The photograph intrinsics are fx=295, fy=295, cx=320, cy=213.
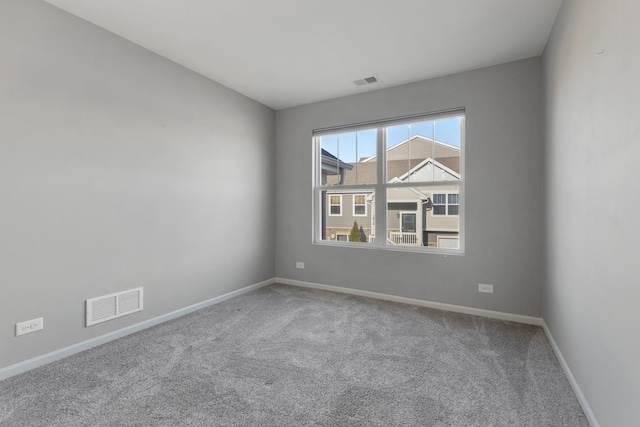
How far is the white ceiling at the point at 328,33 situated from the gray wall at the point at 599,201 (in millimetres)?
502

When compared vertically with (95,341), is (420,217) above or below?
above

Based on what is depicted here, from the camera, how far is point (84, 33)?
242 centimetres

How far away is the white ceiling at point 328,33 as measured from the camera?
7.45ft

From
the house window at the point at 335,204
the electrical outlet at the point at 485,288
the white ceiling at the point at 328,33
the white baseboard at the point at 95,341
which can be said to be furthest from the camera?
the house window at the point at 335,204

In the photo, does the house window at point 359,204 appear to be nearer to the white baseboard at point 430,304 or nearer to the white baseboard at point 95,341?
the white baseboard at point 430,304

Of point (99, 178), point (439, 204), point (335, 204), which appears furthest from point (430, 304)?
point (99, 178)

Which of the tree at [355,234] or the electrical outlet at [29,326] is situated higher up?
the tree at [355,234]

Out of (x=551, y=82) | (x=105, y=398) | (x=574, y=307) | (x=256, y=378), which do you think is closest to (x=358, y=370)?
(x=256, y=378)

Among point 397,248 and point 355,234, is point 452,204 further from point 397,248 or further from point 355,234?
point 355,234

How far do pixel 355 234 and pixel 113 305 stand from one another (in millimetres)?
2841

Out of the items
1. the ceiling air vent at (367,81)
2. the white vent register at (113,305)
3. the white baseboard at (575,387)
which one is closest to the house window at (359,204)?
the ceiling air vent at (367,81)

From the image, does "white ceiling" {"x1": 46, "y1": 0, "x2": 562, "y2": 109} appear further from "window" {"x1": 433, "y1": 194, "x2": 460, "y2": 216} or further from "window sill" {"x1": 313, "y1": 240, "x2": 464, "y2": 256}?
"window sill" {"x1": 313, "y1": 240, "x2": 464, "y2": 256}

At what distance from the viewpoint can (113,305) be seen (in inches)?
103

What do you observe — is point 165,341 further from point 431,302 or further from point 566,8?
point 566,8
